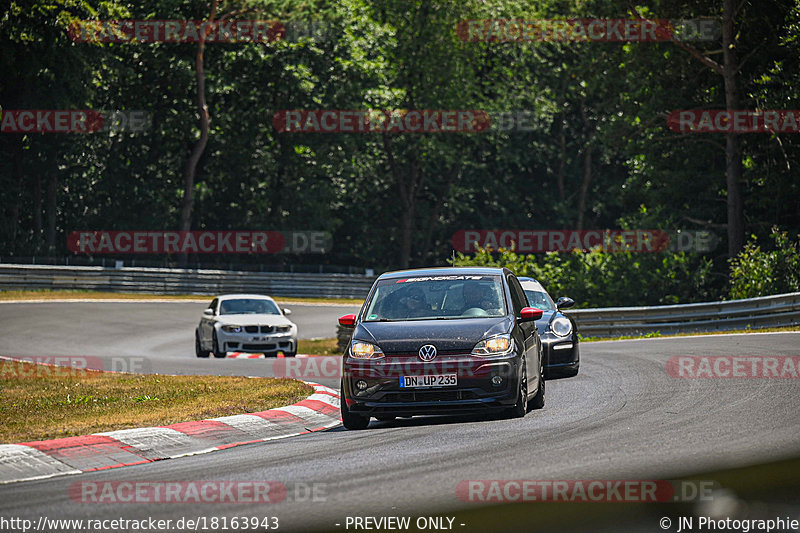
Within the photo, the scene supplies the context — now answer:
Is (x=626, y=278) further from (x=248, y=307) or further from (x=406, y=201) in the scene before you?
(x=406, y=201)

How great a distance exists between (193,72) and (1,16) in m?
9.23

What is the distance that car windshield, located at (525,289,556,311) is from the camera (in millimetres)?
17236

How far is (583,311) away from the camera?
2561cm

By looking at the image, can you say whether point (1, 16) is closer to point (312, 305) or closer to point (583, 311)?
point (312, 305)

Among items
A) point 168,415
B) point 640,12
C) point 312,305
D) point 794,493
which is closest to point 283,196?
point 312,305

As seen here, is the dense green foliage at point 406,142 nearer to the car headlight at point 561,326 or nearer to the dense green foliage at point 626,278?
the dense green foliage at point 626,278

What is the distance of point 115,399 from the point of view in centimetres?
1380

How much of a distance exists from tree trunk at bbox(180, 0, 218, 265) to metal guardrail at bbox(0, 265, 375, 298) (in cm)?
428

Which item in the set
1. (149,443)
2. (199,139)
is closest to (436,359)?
(149,443)

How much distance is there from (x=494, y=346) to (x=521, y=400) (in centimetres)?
68

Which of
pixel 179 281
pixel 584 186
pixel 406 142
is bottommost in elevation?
pixel 179 281

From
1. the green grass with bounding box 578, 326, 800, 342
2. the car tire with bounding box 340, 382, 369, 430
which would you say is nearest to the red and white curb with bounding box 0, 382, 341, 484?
the car tire with bounding box 340, 382, 369, 430

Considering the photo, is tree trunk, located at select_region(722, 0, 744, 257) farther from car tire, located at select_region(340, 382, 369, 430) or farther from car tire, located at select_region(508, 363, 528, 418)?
car tire, located at select_region(340, 382, 369, 430)

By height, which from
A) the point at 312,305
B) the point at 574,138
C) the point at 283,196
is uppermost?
the point at 574,138
